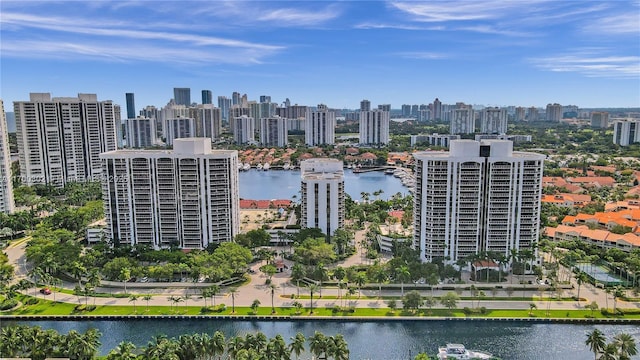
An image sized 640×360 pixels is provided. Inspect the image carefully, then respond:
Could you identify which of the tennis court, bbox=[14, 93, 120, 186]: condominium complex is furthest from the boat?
bbox=[14, 93, 120, 186]: condominium complex

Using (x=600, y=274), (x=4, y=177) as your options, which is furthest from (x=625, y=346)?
(x=4, y=177)

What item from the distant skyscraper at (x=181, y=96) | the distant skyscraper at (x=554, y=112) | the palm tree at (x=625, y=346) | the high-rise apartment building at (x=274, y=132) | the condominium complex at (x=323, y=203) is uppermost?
the distant skyscraper at (x=181, y=96)

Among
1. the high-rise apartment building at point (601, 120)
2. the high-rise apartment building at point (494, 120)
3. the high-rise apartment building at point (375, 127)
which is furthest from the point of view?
the high-rise apartment building at point (601, 120)

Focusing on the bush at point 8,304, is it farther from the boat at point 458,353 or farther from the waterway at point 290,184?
the waterway at point 290,184

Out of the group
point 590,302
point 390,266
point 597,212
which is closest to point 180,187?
point 390,266

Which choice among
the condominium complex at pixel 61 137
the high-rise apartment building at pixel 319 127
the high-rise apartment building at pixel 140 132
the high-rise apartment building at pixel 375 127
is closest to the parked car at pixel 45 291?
the condominium complex at pixel 61 137

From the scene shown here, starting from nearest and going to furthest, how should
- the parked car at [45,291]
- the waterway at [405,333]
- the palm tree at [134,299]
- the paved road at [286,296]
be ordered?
the waterway at [405,333]
the palm tree at [134,299]
the paved road at [286,296]
the parked car at [45,291]

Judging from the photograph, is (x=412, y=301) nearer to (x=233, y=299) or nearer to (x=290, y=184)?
(x=233, y=299)
